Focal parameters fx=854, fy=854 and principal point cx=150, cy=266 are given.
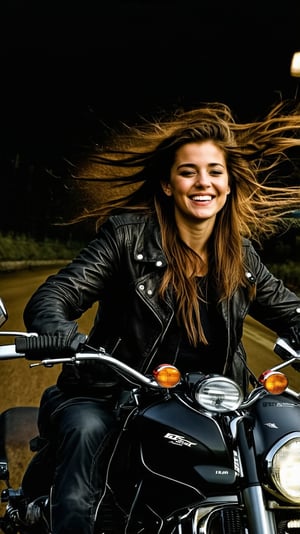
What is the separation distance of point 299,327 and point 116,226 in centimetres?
62

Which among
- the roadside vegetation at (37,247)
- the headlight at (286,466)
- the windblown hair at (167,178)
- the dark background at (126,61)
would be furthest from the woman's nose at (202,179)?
the roadside vegetation at (37,247)

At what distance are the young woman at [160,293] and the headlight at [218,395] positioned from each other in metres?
0.43

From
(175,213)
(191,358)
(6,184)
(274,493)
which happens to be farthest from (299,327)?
(6,184)

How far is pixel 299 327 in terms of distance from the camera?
228cm

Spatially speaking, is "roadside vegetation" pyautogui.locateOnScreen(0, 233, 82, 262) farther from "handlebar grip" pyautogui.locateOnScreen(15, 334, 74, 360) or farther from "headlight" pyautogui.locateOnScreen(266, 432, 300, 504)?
"headlight" pyautogui.locateOnScreen(266, 432, 300, 504)

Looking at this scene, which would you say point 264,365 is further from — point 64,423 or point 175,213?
point 64,423

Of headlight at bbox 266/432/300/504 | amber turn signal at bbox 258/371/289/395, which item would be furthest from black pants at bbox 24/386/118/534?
headlight at bbox 266/432/300/504

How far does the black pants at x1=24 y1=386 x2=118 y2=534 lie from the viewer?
205cm

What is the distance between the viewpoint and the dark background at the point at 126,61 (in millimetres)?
5477

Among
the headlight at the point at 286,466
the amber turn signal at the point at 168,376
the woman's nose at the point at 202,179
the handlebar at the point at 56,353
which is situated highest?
the woman's nose at the point at 202,179

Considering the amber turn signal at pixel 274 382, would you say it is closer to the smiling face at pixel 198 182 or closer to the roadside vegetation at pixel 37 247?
the smiling face at pixel 198 182

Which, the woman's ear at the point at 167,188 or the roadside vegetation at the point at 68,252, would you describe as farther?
the roadside vegetation at the point at 68,252

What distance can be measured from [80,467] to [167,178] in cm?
102

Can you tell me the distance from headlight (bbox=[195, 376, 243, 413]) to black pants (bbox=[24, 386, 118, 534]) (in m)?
0.43
